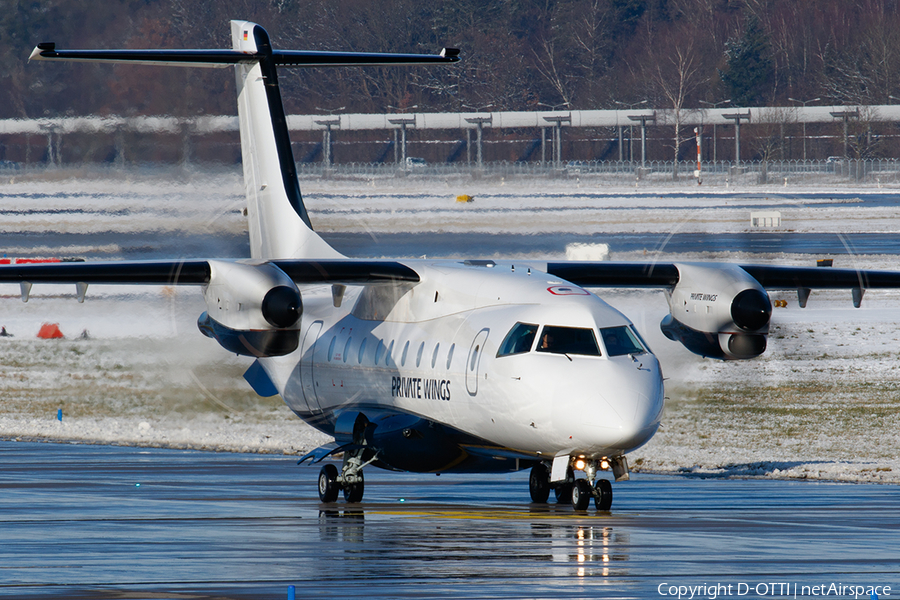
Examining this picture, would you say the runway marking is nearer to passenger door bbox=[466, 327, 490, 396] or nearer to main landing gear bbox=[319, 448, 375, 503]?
main landing gear bbox=[319, 448, 375, 503]

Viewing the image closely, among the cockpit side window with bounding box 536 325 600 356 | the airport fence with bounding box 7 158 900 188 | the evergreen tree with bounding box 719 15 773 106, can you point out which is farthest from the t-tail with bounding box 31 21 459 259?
the evergreen tree with bounding box 719 15 773 106

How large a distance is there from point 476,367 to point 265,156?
8537mm

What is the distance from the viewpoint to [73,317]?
140ft

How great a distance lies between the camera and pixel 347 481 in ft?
64.2

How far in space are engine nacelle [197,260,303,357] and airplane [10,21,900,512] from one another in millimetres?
22

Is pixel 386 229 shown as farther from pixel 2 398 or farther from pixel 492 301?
pixel 492 301

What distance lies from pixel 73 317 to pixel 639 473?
24555 mm

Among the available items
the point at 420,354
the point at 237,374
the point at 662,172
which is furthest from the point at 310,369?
the point at 662,172

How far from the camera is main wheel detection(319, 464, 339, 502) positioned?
19.6 metres

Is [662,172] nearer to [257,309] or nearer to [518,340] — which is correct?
[518,340]

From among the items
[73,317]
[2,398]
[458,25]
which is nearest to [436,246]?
[73,317]

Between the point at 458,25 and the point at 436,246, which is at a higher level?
the point at 458,25

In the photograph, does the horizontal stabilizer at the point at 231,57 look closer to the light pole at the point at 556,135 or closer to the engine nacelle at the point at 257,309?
the engine nacelle at the point at 257,309

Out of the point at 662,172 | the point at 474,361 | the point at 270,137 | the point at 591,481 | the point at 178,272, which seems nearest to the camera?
the point at 591,481
